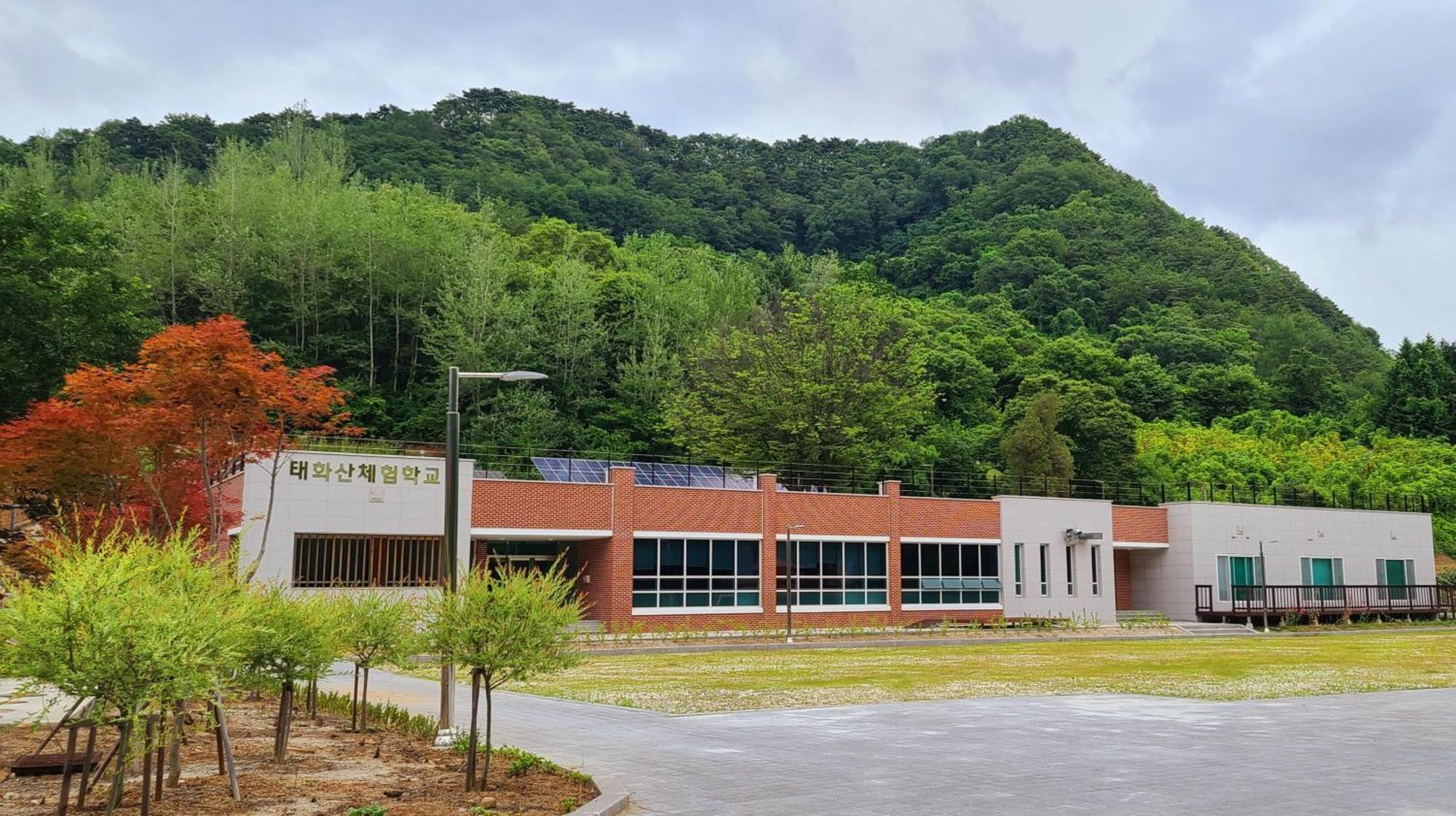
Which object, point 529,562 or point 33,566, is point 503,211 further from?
point 33,566

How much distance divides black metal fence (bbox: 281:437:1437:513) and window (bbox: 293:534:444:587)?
2811 millimetres

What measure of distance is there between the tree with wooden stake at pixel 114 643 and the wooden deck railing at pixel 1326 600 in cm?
3969

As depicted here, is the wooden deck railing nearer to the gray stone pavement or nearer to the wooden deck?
the wooden deck

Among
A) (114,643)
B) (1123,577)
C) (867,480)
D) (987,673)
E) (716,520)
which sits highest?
(867,480)

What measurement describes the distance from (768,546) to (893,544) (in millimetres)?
4947

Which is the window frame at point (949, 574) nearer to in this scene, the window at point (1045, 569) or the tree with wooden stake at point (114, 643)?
the window at point (1045, 569)

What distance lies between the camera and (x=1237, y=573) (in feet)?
148

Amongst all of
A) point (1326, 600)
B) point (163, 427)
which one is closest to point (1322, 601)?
point (1326, 600)

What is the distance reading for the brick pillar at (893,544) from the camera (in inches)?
1565

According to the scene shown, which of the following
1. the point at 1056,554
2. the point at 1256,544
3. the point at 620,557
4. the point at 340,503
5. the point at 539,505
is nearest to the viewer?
the point at 340,503

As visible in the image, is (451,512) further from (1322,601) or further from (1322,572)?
(1322,572)

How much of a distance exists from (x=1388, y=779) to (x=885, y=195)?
95.6 metres

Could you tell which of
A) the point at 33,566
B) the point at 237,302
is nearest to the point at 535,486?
the point at 33,566

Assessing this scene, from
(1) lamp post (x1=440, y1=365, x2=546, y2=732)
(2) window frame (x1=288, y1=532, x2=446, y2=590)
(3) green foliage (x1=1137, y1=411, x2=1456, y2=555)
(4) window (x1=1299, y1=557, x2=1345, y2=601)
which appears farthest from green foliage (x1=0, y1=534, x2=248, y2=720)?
(3) green foliage (x1=1137, y1=411, x2=1456, y2=555)
